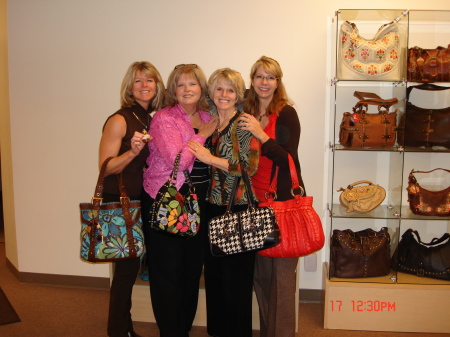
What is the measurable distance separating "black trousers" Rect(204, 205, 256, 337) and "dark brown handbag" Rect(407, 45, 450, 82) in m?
1.56

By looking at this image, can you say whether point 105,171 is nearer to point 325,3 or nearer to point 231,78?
point 231,78

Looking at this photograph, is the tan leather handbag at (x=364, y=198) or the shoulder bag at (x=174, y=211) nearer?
the shoulder bag at (x=174, y=211)

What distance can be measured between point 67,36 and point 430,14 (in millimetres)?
2810

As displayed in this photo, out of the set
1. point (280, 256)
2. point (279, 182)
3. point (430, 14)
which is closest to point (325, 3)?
point (430, 14)

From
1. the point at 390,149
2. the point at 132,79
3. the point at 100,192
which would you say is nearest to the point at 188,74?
the point at 132,79

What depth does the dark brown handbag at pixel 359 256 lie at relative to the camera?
291 centimetres

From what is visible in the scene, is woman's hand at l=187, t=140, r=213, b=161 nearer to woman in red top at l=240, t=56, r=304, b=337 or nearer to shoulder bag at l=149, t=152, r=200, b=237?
shoulder bag at l=149, t=152, r=200, b=237

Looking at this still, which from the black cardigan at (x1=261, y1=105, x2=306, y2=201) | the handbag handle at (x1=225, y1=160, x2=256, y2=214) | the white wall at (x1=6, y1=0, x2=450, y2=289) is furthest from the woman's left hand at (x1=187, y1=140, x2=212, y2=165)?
the white wall at (x1=6, y1=0, x2=450, y2=289)

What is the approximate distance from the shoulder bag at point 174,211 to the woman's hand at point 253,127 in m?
0.39

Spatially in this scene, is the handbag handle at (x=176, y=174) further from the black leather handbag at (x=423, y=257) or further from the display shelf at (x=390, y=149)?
the black leather handbag at (x=423, y=257)

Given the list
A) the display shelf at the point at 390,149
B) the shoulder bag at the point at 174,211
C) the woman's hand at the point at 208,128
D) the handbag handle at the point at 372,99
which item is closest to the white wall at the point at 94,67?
the display shelf at the point at 390,149

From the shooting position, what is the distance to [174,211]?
7.12 ft

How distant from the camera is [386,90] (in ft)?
10.1

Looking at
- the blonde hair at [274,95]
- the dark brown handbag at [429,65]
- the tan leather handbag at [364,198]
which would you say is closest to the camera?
the blonde hair at [274,95]
